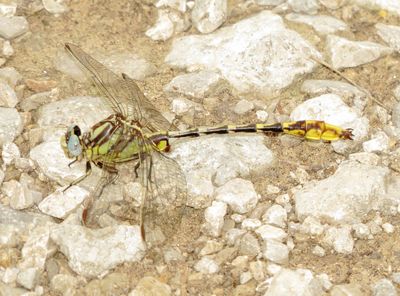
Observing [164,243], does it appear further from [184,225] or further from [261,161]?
[261,161]

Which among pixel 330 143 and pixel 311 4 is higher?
pixel 311 4

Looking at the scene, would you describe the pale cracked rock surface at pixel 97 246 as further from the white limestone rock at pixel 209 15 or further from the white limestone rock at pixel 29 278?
the white limestone rock at pixel 209 15

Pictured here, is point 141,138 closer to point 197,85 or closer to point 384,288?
point 197,85

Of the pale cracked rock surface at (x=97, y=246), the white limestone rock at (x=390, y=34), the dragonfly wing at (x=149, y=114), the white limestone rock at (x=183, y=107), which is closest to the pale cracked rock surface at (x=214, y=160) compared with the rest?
the dragonfly wing at (x=149, y=114)

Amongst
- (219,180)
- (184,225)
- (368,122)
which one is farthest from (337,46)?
(184,225)

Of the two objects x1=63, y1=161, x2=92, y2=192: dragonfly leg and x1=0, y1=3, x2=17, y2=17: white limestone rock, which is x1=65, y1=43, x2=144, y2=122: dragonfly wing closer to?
x1=63, y1=161, x2=92, y2=192: dragonfly leg

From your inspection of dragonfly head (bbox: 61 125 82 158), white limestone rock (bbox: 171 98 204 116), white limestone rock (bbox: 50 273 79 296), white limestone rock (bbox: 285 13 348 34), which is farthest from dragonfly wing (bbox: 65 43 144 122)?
white limestone rock (bbox: 285 13 348 34)
